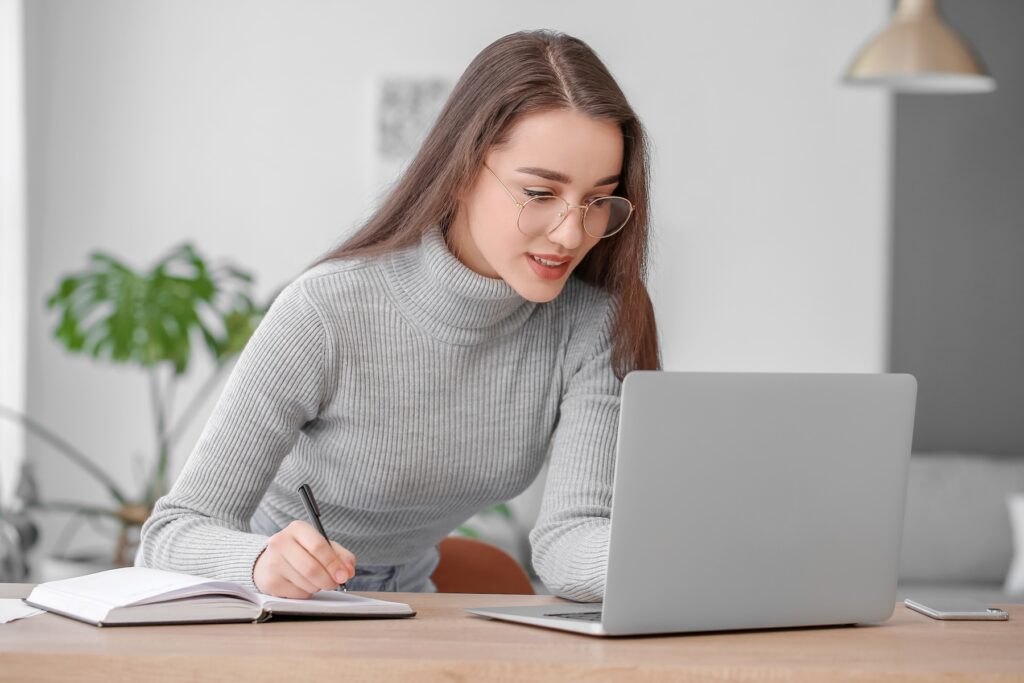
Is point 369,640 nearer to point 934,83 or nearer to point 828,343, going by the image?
point 934,83

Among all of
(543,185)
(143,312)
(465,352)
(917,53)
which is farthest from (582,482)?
(143,312)

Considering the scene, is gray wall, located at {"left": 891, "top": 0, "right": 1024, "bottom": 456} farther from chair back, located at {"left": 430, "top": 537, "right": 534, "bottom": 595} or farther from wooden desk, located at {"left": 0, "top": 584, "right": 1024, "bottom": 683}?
wooden desk, located at {"left": 0, "top": 584, "right": 1024, "bottom": 683}

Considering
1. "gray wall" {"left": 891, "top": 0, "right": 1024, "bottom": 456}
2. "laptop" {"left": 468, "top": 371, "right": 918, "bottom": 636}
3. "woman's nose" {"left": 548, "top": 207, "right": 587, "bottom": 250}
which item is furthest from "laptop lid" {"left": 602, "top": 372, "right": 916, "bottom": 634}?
"gray wall" {"left": 891, "top": 0, "right": 1024, "bottom": 456}

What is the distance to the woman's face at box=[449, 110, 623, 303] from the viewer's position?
1483 mm

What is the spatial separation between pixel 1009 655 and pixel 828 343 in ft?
12.3

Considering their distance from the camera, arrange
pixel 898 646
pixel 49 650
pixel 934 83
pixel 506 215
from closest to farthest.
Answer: pixel 49 650 → pixel 898 646 → pixel 506 215 → pixel 934 83

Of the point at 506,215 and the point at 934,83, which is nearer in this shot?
the point at 506,215

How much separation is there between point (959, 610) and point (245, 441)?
83cm

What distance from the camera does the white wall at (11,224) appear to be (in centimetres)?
439

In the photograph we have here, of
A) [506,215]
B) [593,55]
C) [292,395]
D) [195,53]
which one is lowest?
[292,395]

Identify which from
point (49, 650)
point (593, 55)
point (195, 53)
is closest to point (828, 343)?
point (195, 53)

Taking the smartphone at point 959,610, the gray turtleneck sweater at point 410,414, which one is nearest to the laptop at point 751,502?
the smartphone at point 959,610

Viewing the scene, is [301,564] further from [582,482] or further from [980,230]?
[980,230]

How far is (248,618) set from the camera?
123 cm
